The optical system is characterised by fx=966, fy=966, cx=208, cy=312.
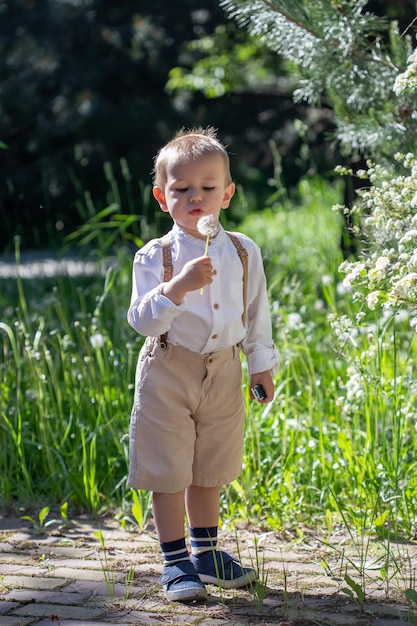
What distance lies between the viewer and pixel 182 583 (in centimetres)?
263

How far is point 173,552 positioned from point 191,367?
531mm

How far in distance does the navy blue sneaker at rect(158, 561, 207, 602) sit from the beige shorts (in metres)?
0.22

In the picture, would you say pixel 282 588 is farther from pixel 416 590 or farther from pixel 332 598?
pixel 416 590

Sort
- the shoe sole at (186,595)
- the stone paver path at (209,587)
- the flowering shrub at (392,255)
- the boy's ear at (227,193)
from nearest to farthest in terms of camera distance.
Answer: the flowering shrub at (392,255), the stone paver path at (209,587), the shoe sole at (186,595), the boy's ear at (227,193)

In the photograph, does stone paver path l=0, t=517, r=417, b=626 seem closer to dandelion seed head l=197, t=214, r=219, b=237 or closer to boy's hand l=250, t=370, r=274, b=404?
boy's hand l=250, t=370, r=274, b=404

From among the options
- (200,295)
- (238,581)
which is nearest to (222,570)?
(238,581)

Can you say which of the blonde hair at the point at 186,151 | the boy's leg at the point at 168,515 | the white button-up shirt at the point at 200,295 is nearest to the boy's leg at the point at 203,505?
the boy's leg at the point at 168,515

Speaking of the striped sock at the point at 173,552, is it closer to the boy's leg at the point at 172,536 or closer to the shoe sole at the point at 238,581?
the boy's leg at the point at 172,536

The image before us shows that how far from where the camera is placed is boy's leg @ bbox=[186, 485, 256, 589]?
275 cm

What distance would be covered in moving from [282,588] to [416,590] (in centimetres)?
37

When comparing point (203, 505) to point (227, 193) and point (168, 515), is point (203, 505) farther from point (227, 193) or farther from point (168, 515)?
point (227, 193)

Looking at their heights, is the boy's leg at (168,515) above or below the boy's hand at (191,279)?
below

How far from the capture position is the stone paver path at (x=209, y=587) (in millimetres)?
2471

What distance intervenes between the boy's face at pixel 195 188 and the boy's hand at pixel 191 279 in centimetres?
20
